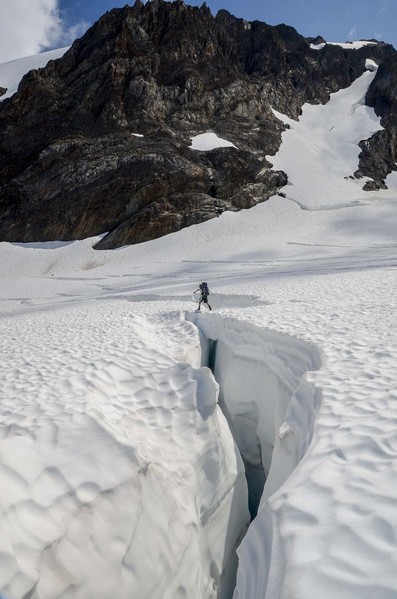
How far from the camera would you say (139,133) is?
45219mm

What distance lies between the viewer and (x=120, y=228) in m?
38.6

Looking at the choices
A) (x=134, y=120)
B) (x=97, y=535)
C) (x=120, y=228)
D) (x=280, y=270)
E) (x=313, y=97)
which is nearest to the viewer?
(x=97, y=535)

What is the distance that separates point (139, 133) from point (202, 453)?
46.2 metres

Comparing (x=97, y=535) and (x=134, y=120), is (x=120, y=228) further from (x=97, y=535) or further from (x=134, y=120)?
(x=97, y=535)

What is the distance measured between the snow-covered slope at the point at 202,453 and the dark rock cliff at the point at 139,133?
30747 millimetres

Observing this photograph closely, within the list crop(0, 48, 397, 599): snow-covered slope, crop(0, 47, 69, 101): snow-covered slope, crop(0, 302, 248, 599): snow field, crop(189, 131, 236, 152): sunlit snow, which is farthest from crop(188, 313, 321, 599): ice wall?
crop(0, 47, 69, 101): snow-covered slope

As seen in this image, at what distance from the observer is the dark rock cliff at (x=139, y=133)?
39.8 m

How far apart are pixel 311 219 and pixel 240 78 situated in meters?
26.1

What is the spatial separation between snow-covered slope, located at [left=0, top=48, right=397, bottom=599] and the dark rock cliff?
30.7m

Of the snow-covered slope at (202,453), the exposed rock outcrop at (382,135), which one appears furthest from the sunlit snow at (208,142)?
the snow-covered slope at (202,453)

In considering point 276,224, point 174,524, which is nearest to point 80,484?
point 174,524

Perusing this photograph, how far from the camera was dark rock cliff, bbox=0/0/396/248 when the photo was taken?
130 ft

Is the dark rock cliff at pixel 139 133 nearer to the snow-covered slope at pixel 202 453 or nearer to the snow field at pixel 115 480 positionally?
the snow-covered slope at pixel 202 453

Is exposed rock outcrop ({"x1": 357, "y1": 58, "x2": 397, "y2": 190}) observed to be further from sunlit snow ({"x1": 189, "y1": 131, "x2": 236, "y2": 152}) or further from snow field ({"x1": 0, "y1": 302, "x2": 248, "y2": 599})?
snow field ({"x1": 0, "y1": 302, "x2": 248, "y2": 599})
